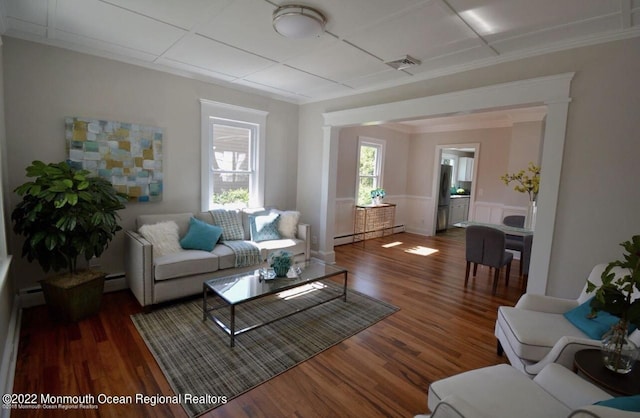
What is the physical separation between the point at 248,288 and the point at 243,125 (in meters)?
2.73

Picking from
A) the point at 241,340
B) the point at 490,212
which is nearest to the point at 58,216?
the point at 241,340

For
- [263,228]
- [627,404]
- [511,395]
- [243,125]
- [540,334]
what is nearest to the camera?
[627,404]

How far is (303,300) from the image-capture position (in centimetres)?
335

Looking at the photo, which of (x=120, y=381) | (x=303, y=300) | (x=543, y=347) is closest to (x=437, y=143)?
(x=303, y=300)

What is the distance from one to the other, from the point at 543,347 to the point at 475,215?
211 inches

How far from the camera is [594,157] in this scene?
249cm

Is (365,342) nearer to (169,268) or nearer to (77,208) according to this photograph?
(169,268)

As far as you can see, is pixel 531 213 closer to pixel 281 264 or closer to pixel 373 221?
pixel 373 221

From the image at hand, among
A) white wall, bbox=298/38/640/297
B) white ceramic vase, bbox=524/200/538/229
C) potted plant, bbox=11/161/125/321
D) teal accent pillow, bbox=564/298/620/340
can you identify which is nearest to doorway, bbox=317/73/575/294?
white wall, bbox=298/38/640/297

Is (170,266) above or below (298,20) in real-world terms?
below

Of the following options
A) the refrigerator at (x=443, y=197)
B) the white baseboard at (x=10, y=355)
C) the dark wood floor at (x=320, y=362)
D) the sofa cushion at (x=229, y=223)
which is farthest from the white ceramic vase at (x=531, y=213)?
the white baseboard at (x=10, y=355)

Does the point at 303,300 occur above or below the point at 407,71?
below

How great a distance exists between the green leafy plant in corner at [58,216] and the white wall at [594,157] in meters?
4.04

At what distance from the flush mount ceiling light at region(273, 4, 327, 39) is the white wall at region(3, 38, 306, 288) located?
2.06m
